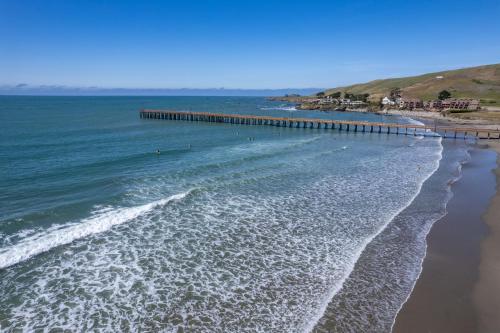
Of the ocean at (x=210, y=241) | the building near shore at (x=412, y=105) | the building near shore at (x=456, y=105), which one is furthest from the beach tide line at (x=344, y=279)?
the building near shore at (x=412, y=105)

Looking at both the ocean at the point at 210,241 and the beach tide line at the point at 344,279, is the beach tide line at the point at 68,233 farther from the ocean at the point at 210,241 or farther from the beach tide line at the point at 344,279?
the beach tide line at the point at 344,279

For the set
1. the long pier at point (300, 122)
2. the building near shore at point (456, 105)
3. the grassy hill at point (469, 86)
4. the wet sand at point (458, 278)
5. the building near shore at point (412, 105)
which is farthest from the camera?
the grassy hill at point (469, 86)

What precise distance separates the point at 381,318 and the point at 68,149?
35.0 metres

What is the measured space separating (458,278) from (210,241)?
10.1 m

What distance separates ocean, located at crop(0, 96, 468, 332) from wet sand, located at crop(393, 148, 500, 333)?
550 millimetres

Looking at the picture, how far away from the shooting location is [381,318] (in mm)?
10633

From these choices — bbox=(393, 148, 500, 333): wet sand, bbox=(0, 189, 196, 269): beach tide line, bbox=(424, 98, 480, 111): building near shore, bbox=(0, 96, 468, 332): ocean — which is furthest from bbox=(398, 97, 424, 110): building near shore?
bbox=(0, 189, 196, 269): beach tide line

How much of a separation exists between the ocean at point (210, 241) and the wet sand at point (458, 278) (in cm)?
55

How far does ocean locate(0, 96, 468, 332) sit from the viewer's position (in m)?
11.0

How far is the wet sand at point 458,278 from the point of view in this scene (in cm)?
1034

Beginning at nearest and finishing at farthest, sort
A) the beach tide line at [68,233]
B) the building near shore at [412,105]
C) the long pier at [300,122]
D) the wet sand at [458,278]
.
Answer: the wet sand at [458,278], the beach tide line at [68,233], the long pier at [300,122], the building near shore at [412,105]

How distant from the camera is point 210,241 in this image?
630 inches

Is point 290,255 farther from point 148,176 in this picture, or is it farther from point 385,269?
point 148,176

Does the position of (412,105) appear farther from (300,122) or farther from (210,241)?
(210,241)
